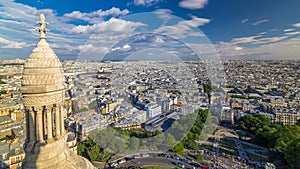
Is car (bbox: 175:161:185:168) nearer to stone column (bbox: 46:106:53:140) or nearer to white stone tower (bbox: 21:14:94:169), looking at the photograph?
Answer: white stone tower (bbox: 21:14:94:169)

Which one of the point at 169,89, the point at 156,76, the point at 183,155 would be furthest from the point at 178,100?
the point at 156,76

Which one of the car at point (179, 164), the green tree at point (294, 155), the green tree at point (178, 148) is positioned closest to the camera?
the green tree at point (294, 155)

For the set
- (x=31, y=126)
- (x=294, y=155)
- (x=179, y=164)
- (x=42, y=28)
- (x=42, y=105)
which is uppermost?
(x=42, y=28)

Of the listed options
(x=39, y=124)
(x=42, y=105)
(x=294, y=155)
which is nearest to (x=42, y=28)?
(x=42, y=105)

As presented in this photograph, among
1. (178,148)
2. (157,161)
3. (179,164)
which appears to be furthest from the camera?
(178,148)

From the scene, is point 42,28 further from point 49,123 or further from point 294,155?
point 294,155

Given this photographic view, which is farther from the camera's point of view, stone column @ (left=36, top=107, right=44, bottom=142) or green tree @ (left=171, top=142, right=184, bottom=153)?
green tree @ (left=171, top=142, right=184, bottom=153)

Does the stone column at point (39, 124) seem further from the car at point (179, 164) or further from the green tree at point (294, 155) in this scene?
the green tree at point (294, 155)

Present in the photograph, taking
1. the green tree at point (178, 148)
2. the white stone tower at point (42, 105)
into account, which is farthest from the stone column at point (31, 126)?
the green tree at point (178, 148)

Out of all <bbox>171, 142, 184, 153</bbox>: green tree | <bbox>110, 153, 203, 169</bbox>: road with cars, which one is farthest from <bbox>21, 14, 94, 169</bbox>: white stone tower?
<bbox>171, 142, 184, 153</bbox>: green tree
